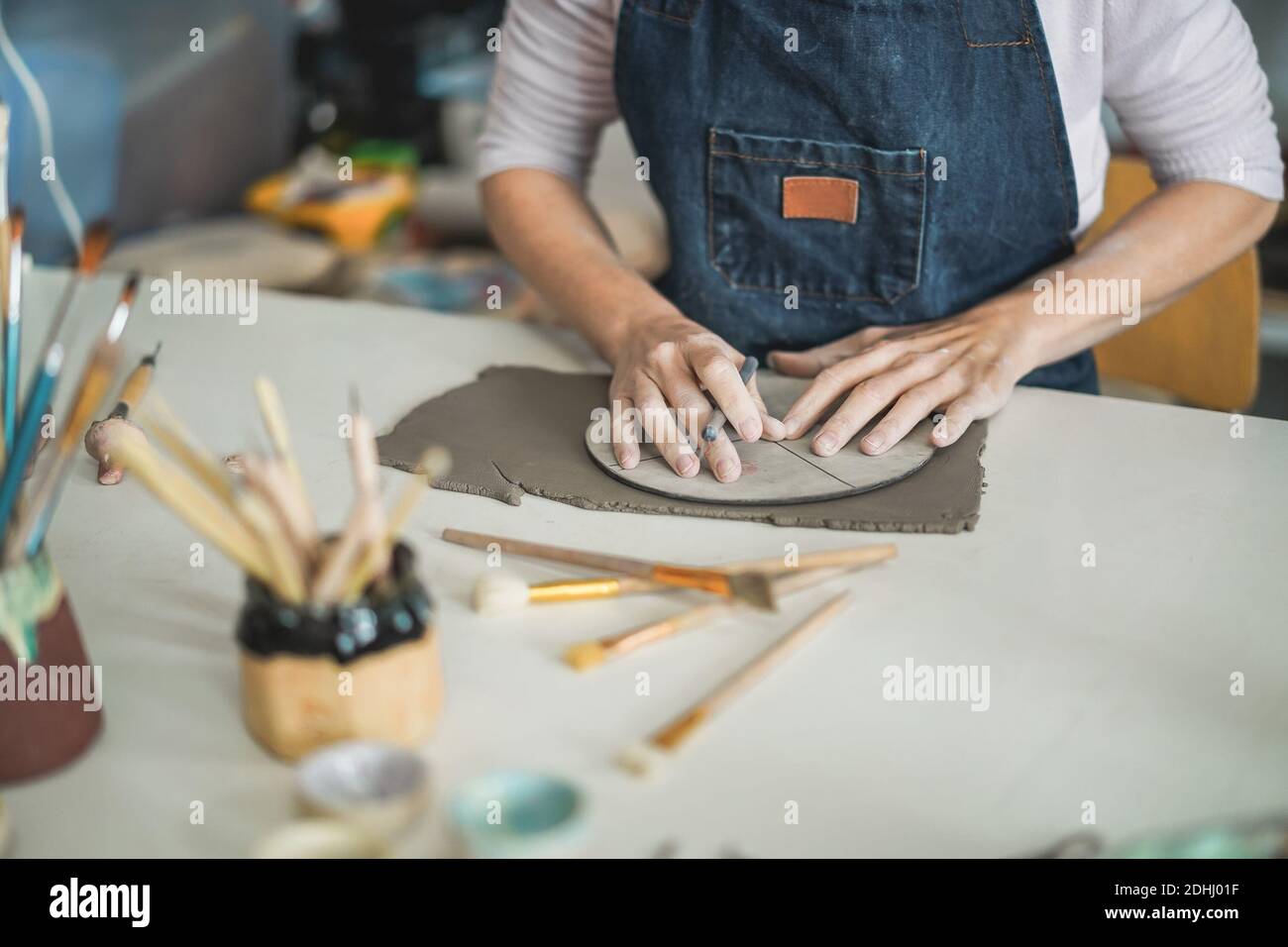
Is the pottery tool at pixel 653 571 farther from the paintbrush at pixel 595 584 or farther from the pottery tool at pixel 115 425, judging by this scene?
the pottery tool at pixel 115 425

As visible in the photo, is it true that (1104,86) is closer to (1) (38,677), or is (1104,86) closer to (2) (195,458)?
(2) (195,458)

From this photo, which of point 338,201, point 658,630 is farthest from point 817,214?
point 338,201

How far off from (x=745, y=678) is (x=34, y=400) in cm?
42

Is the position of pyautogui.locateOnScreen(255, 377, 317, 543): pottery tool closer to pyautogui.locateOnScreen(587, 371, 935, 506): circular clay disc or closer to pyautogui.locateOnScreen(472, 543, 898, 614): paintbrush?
pyautogui.locateOnScreen(472, 543, 898, 614): paintbrush

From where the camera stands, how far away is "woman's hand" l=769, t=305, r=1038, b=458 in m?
1.09

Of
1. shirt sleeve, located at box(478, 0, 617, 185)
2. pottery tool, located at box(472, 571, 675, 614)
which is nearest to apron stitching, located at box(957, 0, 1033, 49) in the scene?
shirt sleeve, located at box(478, 0, 617, 185)

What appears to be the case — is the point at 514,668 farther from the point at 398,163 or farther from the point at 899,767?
the point at 398,163

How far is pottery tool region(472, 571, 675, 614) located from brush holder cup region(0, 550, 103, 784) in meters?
0.25

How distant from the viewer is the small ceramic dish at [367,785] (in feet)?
2.02

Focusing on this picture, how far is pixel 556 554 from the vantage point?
0.90 metres

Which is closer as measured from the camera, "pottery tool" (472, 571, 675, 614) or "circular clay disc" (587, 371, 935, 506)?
"pottery tool" (472, 571, 675, 614)

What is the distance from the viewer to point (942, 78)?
1235mm

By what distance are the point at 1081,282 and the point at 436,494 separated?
0.70 meters
